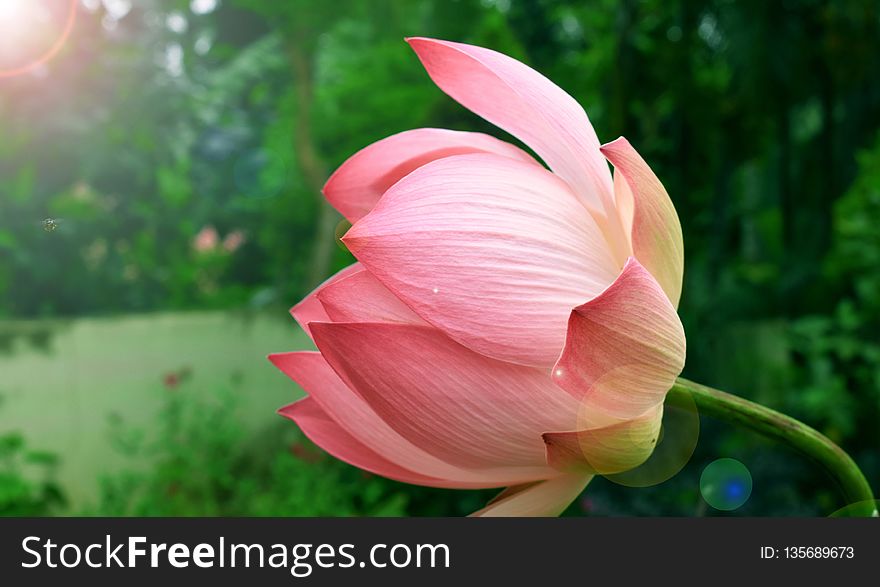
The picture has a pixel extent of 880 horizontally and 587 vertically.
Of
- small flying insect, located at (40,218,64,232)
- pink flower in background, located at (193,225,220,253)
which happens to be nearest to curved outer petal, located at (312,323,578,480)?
small flying insect, located at (40,218,64,232)

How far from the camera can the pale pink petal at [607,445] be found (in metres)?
0.20

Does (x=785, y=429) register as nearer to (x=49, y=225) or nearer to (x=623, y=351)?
(x=623, y=351)

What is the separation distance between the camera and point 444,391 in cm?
20

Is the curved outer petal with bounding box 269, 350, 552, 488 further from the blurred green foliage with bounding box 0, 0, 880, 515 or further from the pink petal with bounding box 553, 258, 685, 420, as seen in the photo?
the blurred green foliage with bounding box 0, 0, 880, 515

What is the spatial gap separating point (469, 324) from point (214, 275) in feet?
8.65

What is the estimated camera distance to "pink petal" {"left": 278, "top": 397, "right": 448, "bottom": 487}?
8.9 inches

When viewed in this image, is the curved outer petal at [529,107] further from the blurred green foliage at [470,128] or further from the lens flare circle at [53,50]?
the lens flare circle at [53,50]

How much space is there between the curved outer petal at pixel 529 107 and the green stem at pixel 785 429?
0.18 ft

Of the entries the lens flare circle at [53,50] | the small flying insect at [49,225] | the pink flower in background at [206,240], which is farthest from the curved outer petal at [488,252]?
the pink flower in background at [206,240]

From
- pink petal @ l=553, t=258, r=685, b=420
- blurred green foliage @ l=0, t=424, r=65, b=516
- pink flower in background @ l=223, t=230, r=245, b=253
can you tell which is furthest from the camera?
pink flower in background @ l=223, t=230, r=245, b=253

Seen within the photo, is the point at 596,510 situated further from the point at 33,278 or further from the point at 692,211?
the point at 33,278

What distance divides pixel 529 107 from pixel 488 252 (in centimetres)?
4

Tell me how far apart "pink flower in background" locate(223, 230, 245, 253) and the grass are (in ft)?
2.02

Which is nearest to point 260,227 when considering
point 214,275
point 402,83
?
point 214,275
